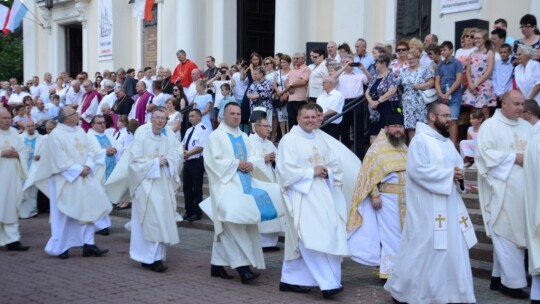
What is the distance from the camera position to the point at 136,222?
31.3 ft

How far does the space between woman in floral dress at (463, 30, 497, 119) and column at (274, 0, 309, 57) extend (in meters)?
6.64

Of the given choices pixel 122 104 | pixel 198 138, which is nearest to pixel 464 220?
pixel 198 138

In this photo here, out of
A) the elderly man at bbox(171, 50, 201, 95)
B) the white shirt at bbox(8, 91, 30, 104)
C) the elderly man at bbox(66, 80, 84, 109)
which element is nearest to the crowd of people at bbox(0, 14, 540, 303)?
the elderly man at bbox(171, 50, 201, 95)

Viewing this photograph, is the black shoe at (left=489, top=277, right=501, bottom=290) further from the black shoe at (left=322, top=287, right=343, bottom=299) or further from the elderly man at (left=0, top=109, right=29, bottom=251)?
the elderly man at (left=0, top=109, right=29, bottom=251)

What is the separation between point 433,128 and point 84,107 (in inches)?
488

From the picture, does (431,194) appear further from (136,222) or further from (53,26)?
(53,26)

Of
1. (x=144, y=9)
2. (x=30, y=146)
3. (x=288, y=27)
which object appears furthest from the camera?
(x=144, y=9)

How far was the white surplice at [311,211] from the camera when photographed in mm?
7672

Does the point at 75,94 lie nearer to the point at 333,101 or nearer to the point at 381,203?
the point at 333,101

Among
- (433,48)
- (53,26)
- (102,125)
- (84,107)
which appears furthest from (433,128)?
(53,26)

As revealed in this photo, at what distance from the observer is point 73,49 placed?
27766 millimetres

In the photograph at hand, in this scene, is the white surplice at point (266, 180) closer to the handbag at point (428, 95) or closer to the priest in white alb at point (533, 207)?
the handbag at point (428, 95)

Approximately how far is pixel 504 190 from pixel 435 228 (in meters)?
1.34

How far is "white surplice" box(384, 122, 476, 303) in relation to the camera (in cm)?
686
